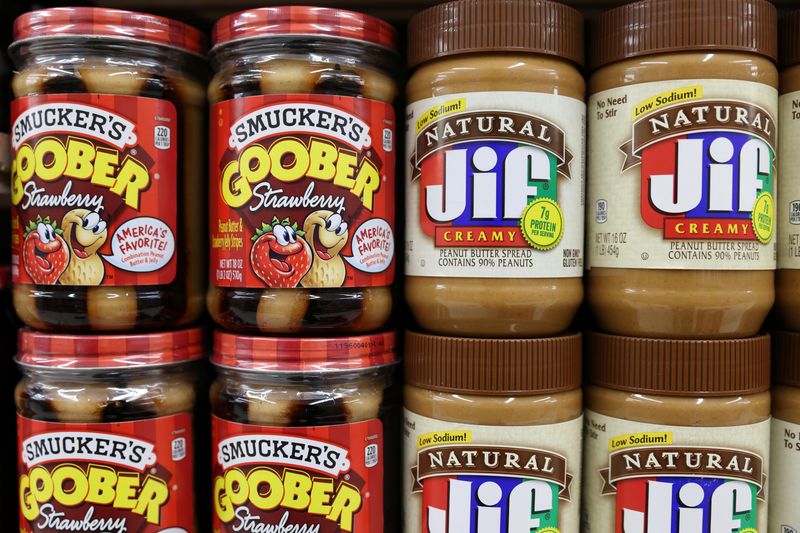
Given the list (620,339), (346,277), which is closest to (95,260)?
(346,277)

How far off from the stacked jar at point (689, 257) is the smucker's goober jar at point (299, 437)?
386 mm

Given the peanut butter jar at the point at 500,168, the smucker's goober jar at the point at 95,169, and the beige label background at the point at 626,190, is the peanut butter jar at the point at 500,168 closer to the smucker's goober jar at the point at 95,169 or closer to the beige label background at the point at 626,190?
the beige label background at the point at 626,190

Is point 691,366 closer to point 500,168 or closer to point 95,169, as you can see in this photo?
point 500,168

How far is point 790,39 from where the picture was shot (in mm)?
1046

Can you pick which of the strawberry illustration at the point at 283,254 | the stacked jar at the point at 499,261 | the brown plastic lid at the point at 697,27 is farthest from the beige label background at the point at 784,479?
the strawberry illustration at the point at 283,254

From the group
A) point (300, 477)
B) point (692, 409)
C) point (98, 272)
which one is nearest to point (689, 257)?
point (692, 409)

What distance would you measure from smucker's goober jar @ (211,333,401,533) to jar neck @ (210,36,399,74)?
1.48 feet

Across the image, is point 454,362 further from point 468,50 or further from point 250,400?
point 468,50

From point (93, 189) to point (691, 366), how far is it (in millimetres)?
974

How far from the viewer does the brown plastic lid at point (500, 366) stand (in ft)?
3.23

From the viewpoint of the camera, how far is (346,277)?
983 millimetres

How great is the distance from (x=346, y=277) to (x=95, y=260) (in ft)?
1.29

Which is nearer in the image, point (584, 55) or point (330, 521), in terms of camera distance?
point (330, 521)

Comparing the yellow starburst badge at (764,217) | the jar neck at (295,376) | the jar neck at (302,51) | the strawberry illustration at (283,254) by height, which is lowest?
the jar neck at (295,376)
